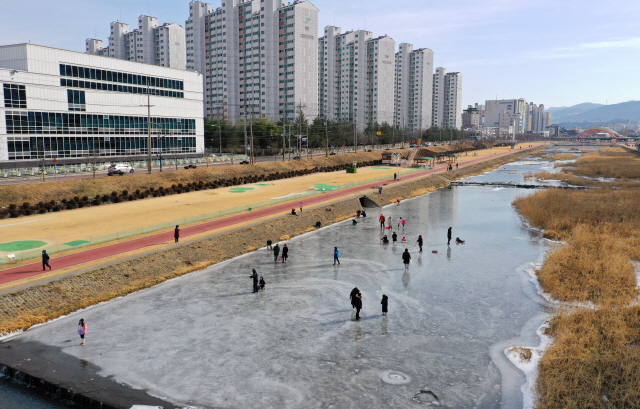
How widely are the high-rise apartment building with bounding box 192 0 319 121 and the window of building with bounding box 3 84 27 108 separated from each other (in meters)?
91.1

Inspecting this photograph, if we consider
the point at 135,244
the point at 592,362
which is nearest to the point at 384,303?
the point at 592,362

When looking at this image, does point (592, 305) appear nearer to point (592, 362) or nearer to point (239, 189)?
point (592, 362)

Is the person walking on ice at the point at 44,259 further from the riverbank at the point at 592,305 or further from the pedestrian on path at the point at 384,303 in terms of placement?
the riverbank at the point at 592,305

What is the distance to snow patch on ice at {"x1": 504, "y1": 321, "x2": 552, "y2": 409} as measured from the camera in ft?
57.2

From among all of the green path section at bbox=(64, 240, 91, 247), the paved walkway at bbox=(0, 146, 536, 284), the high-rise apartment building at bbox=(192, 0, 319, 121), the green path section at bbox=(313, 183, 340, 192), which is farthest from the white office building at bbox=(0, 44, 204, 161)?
the high-rise apartment building at bbox=(192, 0, 319, 121)

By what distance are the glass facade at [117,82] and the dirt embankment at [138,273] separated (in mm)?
42343

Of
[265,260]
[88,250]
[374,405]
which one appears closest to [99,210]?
[88,250]

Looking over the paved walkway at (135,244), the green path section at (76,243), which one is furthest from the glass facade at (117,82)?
the green path section at (76,243)

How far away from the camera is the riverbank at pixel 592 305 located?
17.4 meters

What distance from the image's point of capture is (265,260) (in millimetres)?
35969

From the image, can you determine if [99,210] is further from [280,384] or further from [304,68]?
[304,68]

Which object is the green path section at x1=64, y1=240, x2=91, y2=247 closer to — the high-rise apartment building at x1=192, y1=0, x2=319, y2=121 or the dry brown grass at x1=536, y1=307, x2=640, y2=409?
the dry brown grass at x1=536, y1=307, x2=640, y2=409

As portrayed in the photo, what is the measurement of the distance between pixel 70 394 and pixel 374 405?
11187 millimetres

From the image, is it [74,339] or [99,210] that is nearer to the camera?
[74,339]
